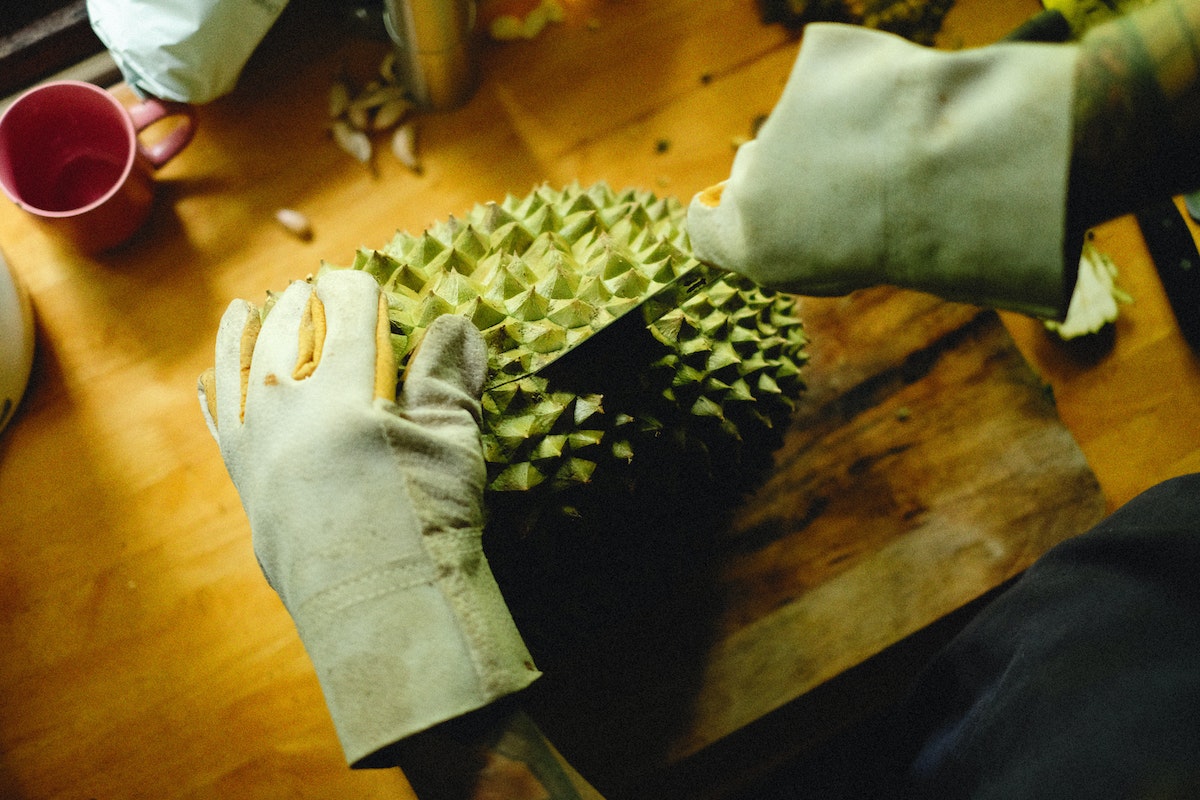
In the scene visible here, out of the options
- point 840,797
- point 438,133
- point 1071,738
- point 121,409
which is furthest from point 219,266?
point 840,797

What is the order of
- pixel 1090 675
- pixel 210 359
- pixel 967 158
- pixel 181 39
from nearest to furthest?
pixel 967 158 → pixel 1090 675 → pixel 181 39 → pixel 210 359

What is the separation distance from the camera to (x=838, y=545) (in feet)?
3.55

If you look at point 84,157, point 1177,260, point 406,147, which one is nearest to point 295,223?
point 406,147

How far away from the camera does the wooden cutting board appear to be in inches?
39.9

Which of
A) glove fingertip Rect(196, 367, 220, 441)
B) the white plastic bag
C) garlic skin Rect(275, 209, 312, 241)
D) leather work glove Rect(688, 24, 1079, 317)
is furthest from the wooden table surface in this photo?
leather work glove Rect(688, 24, 1079, 317)

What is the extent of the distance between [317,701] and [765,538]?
0.68 meters

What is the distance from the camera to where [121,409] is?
113 centimetres

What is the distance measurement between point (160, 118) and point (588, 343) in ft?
2.72

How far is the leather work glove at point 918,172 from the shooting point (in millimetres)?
545

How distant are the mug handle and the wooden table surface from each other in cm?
8

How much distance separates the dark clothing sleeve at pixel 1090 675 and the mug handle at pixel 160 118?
1293 millimetres

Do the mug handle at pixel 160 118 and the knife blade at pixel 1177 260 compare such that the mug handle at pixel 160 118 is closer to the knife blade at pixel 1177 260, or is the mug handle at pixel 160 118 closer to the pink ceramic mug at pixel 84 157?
the pink ceramic mug at pixel 84 157

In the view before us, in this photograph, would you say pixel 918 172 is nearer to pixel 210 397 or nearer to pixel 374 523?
pixel 374 523

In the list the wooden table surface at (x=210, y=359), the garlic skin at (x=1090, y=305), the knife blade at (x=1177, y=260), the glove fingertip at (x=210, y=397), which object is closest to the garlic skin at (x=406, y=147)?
the wooden table surface at (x=210, y=359)
